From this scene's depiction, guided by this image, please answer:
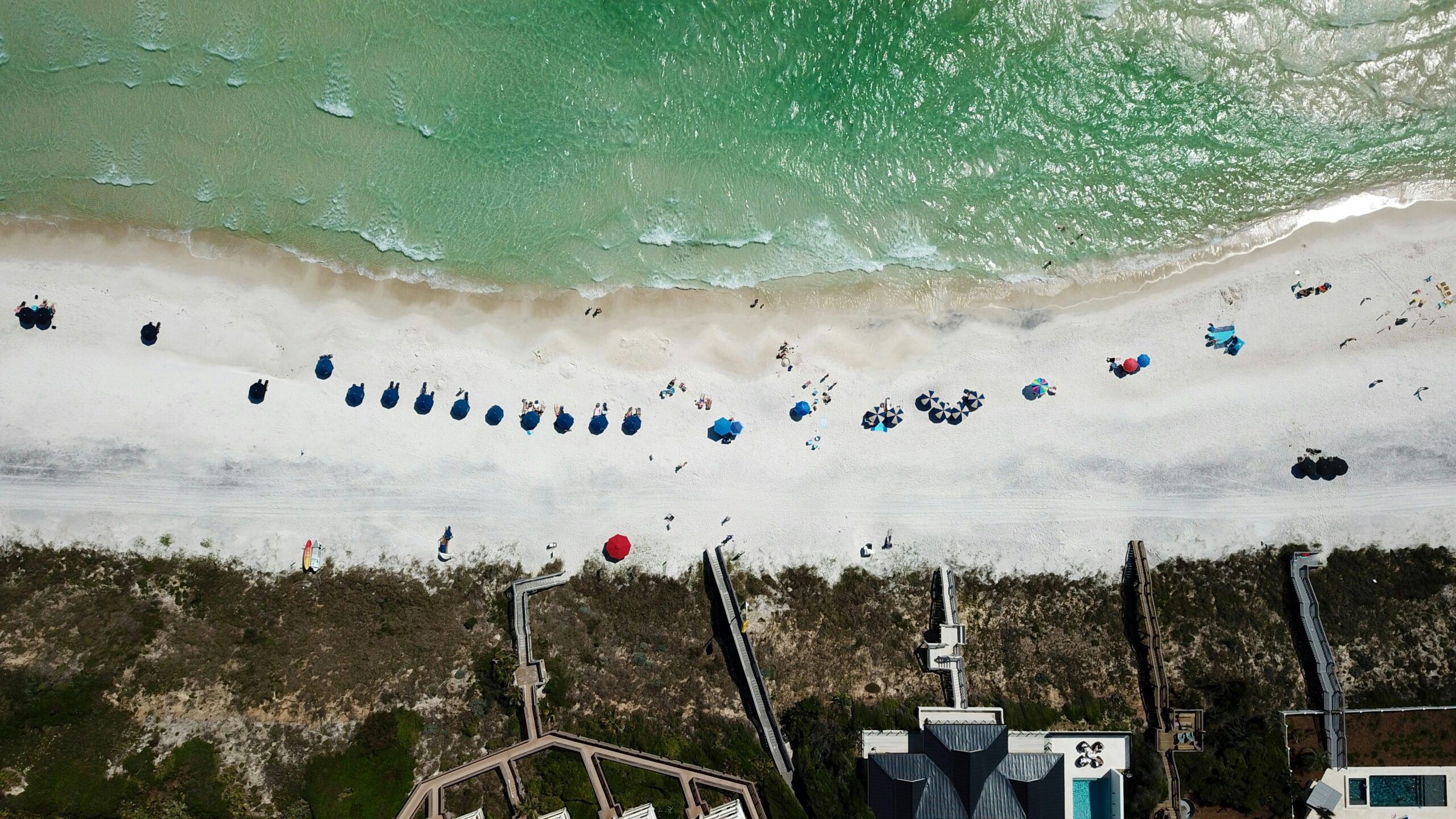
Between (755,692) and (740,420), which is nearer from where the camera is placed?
(755,692)

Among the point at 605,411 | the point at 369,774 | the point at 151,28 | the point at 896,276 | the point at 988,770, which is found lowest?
the point at 369,774

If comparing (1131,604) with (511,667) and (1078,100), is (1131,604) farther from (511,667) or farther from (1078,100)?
(511,667)

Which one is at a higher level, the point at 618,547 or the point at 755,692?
the point at 618,547

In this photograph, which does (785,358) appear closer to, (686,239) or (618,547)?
(686,239)

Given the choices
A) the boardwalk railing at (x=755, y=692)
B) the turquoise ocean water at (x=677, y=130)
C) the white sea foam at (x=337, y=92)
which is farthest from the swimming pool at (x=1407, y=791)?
the white sea foam at (x=337, y=92)

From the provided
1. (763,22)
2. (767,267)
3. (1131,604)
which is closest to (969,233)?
(767,267)

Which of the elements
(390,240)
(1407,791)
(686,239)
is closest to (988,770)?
(1407,791)

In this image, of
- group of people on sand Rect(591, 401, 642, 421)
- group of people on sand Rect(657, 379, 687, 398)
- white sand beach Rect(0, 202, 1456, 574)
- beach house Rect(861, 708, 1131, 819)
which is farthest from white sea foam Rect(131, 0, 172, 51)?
beach house Rect(861, 708, 1131, 819)
